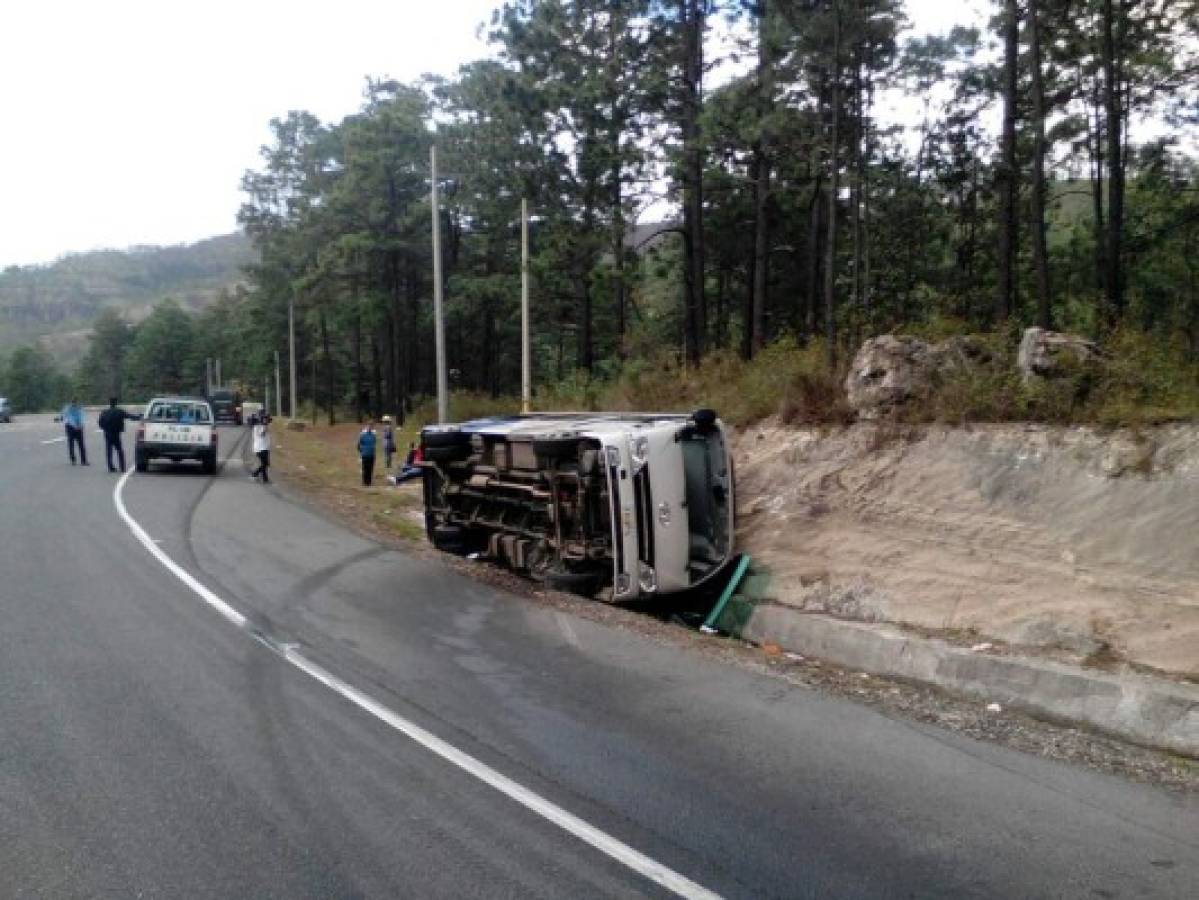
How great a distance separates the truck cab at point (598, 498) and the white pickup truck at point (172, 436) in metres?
12.1

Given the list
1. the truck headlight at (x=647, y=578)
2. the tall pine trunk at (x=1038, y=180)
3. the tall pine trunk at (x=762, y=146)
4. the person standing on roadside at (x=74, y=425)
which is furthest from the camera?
the person standing on roadside at (x=74, y=425)

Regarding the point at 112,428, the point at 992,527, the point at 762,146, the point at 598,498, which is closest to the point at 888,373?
the point at 992,527

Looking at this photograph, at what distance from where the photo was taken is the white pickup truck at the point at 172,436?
2331 cm

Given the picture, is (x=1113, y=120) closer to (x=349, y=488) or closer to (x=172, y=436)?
(x=349, y=488)

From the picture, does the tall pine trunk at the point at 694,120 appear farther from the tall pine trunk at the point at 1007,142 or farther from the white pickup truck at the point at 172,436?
the white pickup truck at the point at 172,436

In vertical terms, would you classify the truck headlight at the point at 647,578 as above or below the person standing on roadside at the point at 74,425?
below

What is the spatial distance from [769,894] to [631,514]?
242 inches

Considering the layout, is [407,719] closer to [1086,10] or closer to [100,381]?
Answer: [1086,10]

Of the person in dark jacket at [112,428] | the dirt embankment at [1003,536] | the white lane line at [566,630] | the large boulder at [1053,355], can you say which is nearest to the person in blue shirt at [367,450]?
the person in dark jacket at [112,428]

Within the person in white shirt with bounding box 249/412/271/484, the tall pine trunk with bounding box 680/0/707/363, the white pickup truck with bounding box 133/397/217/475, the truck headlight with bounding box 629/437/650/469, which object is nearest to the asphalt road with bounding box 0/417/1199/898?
the truck headlight with bounding box 629/437/650/469

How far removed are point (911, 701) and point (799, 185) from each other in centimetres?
2403

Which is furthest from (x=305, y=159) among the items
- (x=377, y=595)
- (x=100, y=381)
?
(x=100, y=381)

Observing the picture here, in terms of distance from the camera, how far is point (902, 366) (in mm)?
11453

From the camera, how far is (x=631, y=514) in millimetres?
10039
